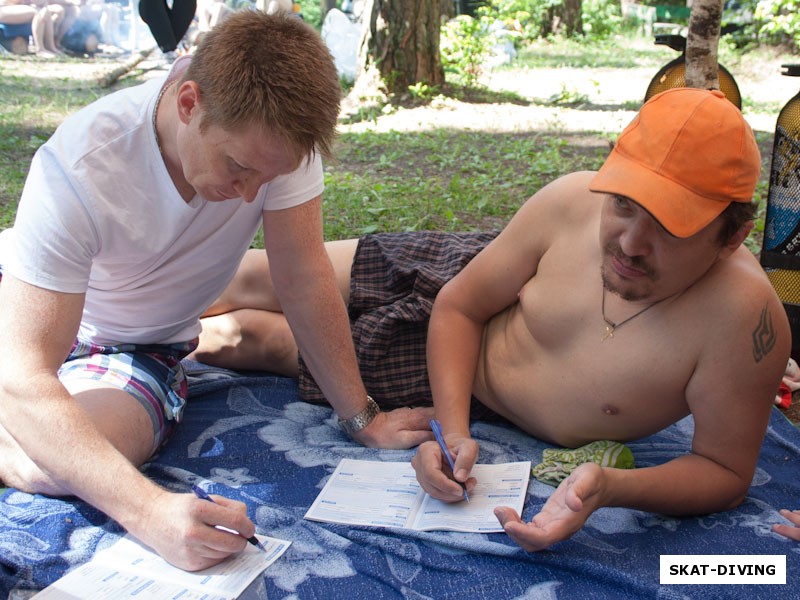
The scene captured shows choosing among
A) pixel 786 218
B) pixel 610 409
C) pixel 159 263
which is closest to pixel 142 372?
pixel 159 263

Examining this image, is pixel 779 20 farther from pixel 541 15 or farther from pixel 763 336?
pixel 763 336

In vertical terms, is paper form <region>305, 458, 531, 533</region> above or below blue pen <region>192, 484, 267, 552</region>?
below

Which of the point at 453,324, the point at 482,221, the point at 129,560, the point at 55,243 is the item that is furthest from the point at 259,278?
the point at 482,221

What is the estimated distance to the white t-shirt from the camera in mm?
1843

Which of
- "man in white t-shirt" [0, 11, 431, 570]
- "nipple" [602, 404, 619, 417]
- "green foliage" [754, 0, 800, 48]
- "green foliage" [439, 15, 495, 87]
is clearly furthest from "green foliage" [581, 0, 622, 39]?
"nipple" [602, 404, 619, 417]

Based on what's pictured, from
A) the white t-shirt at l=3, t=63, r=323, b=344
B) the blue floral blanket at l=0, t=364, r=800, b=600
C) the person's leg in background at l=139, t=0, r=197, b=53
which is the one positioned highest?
the person's leg in background at l=139, t=0, r=197, b=53

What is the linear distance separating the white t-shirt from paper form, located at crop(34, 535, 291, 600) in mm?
586

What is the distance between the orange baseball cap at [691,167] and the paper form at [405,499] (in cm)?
78

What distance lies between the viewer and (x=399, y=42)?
25.3ft

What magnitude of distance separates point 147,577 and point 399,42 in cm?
670

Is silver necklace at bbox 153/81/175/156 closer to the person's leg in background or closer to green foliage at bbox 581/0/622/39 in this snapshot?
the person's leg in background

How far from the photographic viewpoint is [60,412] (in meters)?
1.75

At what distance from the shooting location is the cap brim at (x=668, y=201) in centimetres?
172

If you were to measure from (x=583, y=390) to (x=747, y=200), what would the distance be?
0.62 m
